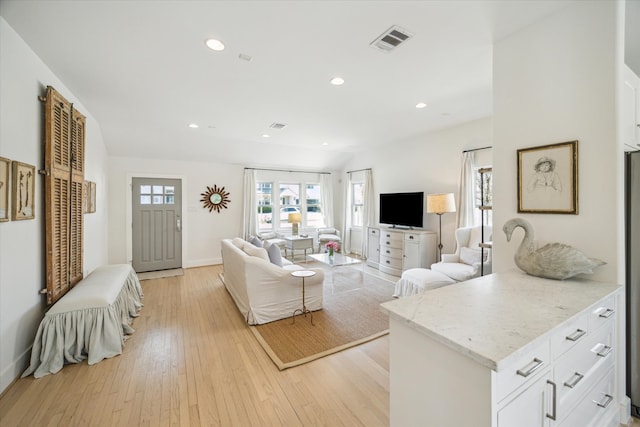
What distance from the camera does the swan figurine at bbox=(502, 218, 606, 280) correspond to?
1.54 metres

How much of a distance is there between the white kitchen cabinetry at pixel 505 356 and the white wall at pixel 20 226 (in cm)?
273

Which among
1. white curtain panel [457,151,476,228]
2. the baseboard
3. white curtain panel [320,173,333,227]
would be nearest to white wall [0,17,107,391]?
the baseboard

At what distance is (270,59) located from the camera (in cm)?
231

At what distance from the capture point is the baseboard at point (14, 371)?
187 cm

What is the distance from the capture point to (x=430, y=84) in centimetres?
284

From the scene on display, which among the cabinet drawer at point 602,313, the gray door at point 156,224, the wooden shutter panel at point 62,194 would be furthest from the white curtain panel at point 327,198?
the cabinet drawer at point 602,313

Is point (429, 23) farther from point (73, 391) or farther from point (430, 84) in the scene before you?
point (73, 391)

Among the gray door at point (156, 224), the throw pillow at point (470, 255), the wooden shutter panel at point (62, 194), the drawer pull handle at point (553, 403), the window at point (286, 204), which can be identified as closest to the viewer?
the drawer pull handle at point (553, 403)


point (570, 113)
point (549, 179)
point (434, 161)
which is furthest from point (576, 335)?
point (434, 161)

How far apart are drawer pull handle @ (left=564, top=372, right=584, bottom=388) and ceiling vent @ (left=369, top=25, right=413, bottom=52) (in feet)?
7.70

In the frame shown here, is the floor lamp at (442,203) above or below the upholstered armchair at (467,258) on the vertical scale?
above

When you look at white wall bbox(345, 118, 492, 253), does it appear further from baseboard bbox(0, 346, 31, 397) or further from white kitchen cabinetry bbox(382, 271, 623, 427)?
baseboard bbox(0, 346, 31, 397)

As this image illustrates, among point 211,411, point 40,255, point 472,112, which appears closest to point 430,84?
point 472,112

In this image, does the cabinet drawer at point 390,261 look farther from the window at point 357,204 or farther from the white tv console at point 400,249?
the window at point 357,204
